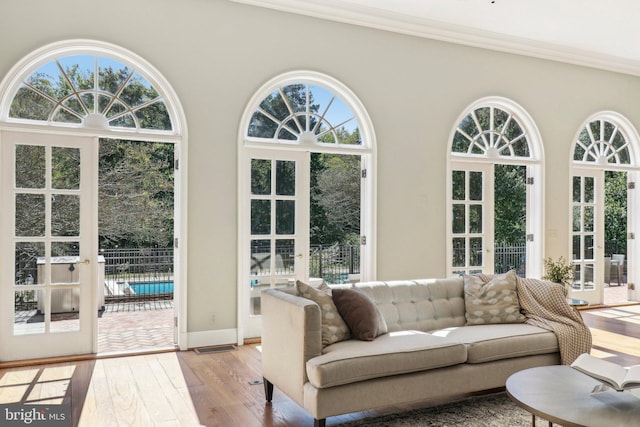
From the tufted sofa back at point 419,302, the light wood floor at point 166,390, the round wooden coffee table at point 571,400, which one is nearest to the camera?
the round wooden coffee table at point 571,400

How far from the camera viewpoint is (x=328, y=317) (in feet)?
10.4

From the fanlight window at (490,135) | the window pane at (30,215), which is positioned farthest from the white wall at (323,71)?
the window pane at (30,215)

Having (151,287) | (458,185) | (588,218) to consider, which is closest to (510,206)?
(588,218)

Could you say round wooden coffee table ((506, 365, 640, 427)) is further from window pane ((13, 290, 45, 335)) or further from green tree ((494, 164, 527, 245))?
green tree ((494, 164, 527, 245))

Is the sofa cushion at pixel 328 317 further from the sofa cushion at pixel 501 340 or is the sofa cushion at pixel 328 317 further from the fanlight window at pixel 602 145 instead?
the fanlight window at pixel 602 145

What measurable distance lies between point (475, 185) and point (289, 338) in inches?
159

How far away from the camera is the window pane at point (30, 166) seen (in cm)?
434

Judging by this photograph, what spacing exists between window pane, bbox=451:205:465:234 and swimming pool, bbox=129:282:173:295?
20.6 feet

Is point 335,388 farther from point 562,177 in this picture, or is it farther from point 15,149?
point 562,177

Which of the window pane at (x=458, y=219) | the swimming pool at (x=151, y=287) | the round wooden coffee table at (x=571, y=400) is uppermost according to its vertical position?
the window pane at (x=458, y=219)

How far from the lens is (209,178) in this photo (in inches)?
193

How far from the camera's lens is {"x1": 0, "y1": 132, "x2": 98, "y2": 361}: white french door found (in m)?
4.28

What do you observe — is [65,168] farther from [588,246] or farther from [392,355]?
[588,246]

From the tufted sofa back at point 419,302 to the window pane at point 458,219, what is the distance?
2202mm
